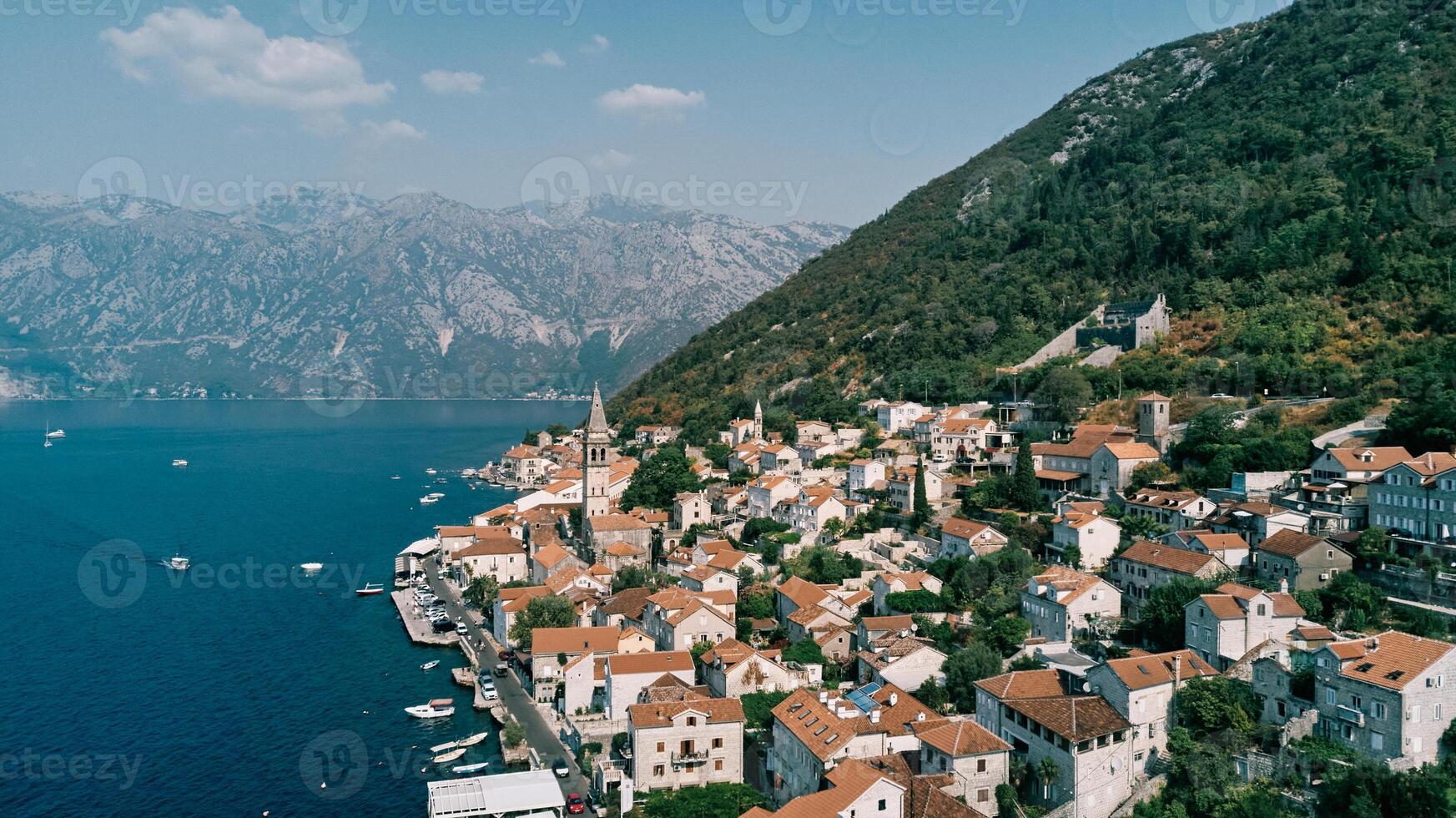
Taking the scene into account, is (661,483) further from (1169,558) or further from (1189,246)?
(1189,246)

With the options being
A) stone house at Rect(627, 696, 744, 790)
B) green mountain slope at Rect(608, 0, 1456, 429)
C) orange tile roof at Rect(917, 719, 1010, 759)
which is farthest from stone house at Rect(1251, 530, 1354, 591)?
stone house at Rect(627, 696, 744, 790)

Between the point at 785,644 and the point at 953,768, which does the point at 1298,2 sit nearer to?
the point at 785,644

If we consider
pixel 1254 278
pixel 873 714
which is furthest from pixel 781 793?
pixel 1254 278

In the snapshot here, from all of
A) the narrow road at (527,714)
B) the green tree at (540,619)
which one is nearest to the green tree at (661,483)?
the narrow road at (527,714)

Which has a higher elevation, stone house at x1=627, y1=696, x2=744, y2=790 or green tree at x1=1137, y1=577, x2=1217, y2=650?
green tree at x1=1137, y1=577, x2=1217, y2=650

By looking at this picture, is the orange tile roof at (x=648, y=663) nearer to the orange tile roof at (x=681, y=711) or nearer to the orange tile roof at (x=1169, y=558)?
the orange tile roof at (x=681, y=711)

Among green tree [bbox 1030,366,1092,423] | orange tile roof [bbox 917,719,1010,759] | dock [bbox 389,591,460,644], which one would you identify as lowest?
dock [bbox 389,591,460,644]

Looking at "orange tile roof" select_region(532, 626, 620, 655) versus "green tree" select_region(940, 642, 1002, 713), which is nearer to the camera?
"green tree" select_region(940, 642, 1002, 713)

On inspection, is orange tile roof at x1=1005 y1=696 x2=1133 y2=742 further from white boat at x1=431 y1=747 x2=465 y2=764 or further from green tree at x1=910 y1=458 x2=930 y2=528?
green tree at x1=910 y1=458 x2=930 y2=528
